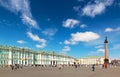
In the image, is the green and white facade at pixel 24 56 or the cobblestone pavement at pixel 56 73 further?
the green and white facade at pixel 24 56

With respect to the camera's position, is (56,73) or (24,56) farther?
(24,56)

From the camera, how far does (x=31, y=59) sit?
10438 cm

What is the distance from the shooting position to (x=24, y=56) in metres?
96.6

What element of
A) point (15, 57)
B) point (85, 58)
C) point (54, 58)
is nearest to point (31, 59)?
point (15, 57)

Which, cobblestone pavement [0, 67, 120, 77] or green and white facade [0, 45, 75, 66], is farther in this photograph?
green and white facade [0, 45, 75, 66]

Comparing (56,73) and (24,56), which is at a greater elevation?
(24,56)

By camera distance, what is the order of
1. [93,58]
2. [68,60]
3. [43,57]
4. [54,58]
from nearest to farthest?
[43,57] → [54,58] → [68,60] → [93,58]

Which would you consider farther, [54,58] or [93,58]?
[93,58]

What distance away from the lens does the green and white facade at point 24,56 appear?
268ft

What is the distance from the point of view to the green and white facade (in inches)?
3216

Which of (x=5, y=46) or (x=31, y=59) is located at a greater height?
(x=5, y=46)

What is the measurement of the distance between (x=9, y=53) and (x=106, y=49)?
4435 centimetres

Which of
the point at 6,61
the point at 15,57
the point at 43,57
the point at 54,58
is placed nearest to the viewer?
the point at 6,61

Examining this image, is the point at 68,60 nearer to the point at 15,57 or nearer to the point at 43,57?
the point at 43,57
